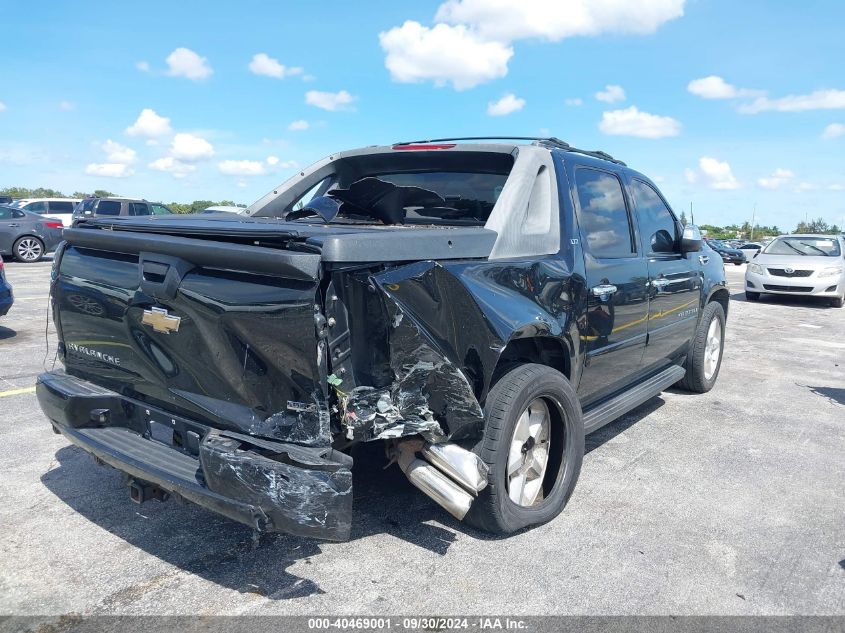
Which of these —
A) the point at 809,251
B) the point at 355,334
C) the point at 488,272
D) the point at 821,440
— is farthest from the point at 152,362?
the point at 809,251

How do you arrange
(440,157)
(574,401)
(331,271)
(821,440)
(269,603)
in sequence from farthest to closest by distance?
(821,440) < (440,157) < (574,401) < (269,603) < (331,271)

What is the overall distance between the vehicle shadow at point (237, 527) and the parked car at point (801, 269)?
43.1 feet

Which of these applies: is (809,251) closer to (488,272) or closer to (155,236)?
(488,272)

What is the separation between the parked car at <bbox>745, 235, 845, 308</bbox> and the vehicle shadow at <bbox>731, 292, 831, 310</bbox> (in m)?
0.21

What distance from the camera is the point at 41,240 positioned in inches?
742

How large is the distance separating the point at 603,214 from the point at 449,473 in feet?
7.14

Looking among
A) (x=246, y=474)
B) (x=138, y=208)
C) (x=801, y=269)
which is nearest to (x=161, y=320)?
(x=246, y=474)

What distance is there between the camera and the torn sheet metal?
8.19 feet

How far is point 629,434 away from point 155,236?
3.70 meters

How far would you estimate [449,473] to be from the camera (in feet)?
9.62

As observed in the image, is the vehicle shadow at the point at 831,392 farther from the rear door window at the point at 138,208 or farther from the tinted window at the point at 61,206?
the tinted window at the point at 61,206

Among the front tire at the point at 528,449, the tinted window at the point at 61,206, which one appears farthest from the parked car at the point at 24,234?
the front tire at the point at 528,449

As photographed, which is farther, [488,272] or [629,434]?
[629,434]

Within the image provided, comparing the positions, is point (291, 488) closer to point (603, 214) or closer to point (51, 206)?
point (603, 214)
